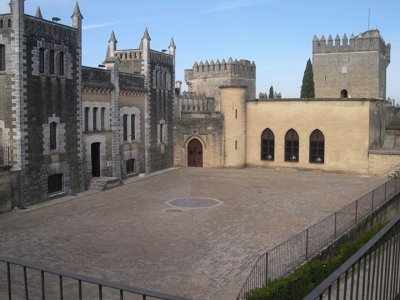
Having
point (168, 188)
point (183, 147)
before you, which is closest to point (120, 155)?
point (168, 188)

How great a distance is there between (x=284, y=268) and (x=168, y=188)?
14.9 metres

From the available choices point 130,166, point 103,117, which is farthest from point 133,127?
point 103,117

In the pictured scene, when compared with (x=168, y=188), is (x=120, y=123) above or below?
above

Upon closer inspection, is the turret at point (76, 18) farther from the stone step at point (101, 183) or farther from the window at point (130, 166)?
the window at point (130, 166)

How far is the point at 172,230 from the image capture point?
59.3 feet

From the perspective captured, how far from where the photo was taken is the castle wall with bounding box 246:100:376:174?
110 feet

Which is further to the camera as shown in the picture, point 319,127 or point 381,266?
point 319,127

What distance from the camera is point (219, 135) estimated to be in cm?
3688

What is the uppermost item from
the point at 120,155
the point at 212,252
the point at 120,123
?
the point at 120,123

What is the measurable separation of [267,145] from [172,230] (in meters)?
19.7

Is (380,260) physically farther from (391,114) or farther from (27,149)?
(391,114)

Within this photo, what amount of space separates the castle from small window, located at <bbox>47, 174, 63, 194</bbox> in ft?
0.23

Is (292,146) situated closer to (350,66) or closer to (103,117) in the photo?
(103,117)

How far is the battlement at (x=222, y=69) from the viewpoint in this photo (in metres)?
55.8
